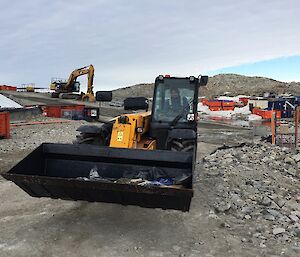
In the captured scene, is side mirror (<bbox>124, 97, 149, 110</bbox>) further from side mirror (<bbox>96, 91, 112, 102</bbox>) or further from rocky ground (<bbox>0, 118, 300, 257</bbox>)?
rocky ground (<bbox>0, 118, 300, 257</bbox>)

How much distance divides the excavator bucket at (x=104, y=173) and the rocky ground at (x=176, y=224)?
2.00 feet

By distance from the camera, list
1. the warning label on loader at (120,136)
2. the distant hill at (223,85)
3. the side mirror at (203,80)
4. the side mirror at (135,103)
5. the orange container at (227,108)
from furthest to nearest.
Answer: the distant hill at (223,85), the orange container at (227,108), the side mirror at (135,103), the side mirror at (203,80), the warning label on loader at (120,136)

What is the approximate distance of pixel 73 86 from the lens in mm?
37312

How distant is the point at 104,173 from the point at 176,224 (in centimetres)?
139

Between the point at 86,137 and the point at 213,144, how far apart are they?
895cm

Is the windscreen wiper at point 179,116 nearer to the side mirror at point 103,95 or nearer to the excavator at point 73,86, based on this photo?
the side mirror at point 103,95

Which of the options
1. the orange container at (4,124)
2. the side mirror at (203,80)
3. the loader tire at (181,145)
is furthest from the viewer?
the orange container at (4,124)

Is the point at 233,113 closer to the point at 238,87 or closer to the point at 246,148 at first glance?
the point at 246,148

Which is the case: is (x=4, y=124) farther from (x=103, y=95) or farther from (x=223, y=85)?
(x=223, y=85)

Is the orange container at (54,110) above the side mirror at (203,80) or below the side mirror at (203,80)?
below

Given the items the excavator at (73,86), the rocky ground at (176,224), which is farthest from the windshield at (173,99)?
the excavator at (73,86)

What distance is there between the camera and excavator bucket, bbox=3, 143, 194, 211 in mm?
4625

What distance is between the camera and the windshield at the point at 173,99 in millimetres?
7297

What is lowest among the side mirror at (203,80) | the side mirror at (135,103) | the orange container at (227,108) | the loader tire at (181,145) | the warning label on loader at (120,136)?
the loader tire at (181,145)
